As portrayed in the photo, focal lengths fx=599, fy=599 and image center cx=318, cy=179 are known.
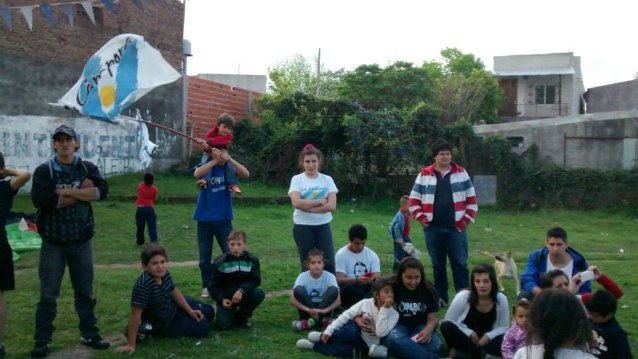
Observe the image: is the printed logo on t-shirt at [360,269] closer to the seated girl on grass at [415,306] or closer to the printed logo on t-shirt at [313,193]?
the printed logo on t-shirt at [313,193]

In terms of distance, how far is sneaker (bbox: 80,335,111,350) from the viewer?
514 centimetres

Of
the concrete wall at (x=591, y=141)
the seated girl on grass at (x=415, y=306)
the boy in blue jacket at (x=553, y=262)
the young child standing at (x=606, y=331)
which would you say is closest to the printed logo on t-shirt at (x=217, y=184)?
the seated girl on grass at (x=415, y=306)

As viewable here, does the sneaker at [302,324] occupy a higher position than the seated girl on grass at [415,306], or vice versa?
the seated girl on grass at [415,306]

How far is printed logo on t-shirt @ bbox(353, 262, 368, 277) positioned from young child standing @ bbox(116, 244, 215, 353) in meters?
1.81

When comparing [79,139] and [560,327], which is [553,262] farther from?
[79,139]

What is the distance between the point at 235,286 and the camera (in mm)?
6039

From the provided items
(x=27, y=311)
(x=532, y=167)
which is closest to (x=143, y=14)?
(x=532, y=167)

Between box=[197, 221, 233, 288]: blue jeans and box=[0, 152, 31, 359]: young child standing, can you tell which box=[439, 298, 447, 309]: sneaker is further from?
box=[0, 152, 31, 359]: young child standing

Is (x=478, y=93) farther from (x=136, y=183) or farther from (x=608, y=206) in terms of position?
(x=136, y=183)

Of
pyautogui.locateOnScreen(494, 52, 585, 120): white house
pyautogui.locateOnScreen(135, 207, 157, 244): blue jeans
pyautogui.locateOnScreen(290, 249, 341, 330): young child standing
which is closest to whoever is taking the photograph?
pyautogui.locateOnScreen(290, 249, 341, 330): young child standing

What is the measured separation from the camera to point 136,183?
1677cm

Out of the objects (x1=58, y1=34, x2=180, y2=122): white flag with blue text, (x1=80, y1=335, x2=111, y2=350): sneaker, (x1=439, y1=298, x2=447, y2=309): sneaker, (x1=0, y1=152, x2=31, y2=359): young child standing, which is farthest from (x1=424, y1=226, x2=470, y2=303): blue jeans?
(x1=0, y1=152, x2=31, y2=359): young child standing

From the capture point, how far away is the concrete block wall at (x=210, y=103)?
2008 centimetres

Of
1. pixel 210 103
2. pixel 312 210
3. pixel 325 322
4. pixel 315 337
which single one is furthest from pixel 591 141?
pixel 315 337
